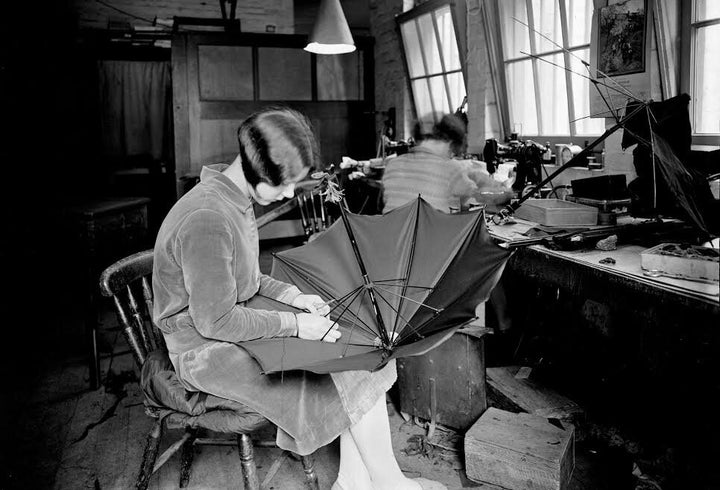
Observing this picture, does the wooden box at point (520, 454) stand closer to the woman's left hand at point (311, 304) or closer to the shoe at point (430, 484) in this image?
the shoe at point (430, 484)

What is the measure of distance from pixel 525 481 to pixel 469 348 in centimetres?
64

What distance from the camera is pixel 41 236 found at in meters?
5.14

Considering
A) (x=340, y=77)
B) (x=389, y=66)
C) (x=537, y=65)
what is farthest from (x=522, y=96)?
(x=340, y=77)

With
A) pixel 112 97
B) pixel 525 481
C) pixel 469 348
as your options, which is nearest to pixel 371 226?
pixel 469 348

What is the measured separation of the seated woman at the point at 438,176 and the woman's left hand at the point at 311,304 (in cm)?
166

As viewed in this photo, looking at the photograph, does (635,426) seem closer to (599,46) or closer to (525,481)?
(525,481)

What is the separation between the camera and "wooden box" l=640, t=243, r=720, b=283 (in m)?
2.02

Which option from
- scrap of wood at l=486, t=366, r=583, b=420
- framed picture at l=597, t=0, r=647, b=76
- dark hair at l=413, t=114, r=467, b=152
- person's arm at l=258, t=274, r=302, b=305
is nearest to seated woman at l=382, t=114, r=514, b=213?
dark hair at l=413, t=114, r=467, b=152

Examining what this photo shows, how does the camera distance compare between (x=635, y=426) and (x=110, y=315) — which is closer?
(x=635, y=426)

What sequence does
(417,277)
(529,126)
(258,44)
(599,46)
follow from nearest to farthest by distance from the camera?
(417,277)
(599,46)
(529,126)
(258,44)

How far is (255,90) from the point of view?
679 centimetres

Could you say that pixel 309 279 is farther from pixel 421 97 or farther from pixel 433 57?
pixel 421 97

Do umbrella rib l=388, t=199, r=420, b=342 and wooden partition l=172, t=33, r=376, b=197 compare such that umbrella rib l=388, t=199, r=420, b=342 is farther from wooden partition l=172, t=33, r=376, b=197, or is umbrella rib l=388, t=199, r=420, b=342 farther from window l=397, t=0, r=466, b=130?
wooden partition l=172, t=33, r=376, b=197

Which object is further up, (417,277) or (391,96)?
(391,96)
